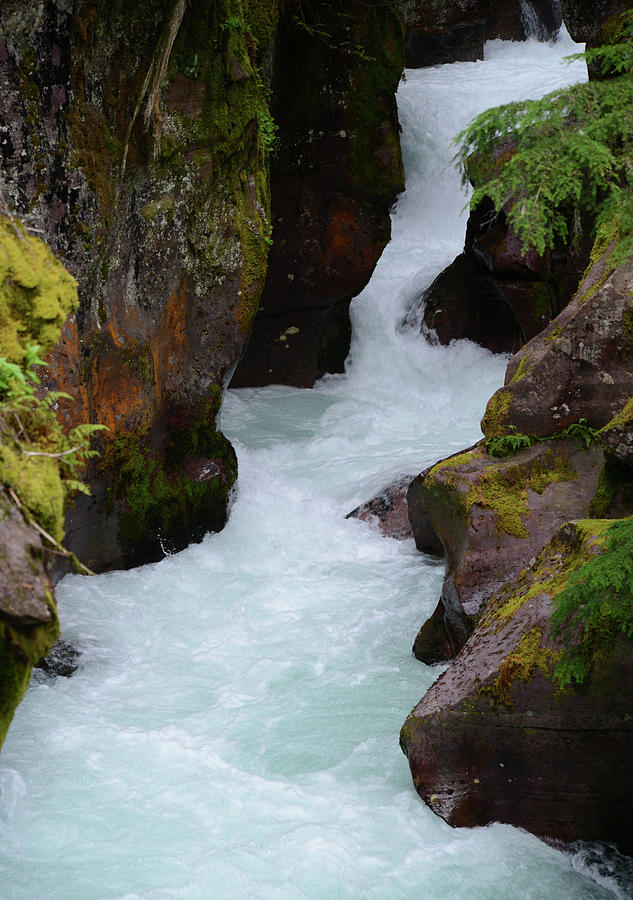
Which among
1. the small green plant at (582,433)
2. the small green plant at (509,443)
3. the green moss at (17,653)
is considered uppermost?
the green moss at (17,653)

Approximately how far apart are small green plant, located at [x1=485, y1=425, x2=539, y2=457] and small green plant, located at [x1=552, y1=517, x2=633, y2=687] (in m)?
2.58

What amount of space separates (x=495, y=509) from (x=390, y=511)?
286 centimetres

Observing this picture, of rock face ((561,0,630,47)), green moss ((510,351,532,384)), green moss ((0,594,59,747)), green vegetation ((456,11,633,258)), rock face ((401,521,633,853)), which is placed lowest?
rock face ((401,521,633,853))

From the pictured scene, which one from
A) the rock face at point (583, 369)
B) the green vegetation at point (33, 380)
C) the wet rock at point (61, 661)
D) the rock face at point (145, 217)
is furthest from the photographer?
the rock face at point (583, 369)

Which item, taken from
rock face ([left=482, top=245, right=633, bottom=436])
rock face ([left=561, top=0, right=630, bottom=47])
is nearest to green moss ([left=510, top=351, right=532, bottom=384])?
rock face ([left=482, top=245, right=633, bottom=436])

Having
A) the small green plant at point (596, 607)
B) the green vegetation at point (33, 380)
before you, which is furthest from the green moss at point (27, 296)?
the small green plant at point (596, 607)

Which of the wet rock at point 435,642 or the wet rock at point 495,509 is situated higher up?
the wet rock at point 495,509

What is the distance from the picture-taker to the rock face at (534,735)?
4391 mm

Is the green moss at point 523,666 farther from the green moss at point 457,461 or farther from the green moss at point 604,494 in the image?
the green moss at point 457,461

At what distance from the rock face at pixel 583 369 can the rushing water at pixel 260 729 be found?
5.96 feet

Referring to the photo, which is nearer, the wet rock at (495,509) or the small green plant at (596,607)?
the small green plant at (596,607)

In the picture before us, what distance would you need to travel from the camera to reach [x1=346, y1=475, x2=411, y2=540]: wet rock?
9023mm

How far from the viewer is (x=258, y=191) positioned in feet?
29.7

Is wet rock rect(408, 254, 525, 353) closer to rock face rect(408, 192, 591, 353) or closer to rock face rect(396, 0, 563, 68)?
rock face rect(408, 192, 591, 353)
